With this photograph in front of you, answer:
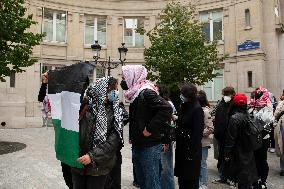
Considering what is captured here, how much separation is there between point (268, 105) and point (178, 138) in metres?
2.96

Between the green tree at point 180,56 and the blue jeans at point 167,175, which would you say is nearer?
the blue jeans at point 167,175

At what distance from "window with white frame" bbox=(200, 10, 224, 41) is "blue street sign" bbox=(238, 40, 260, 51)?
159 cm

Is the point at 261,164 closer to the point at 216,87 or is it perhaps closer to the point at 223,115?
the point at 223,115

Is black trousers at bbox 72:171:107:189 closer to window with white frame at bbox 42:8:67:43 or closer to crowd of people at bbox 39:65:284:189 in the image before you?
crowd of people at bbox 39:65:284:189

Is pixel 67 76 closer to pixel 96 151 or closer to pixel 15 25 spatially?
pixel 96 151

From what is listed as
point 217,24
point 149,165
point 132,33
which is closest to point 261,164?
point 149,165

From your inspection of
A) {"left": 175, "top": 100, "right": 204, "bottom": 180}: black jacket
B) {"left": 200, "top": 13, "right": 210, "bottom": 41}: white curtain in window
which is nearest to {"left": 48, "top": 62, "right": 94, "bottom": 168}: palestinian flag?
{"left": 175, "top": 100, "right": 204, "bottom": 180}: black jacket

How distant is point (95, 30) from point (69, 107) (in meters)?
20.5

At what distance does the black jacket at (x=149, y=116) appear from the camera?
4418 mm

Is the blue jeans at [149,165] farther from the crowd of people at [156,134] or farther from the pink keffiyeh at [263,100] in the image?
the pink keffiyeh at [263,100]

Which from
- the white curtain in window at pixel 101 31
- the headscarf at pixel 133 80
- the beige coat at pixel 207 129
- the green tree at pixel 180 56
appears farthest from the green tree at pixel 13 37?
the white curtain in window at pixel 101 31

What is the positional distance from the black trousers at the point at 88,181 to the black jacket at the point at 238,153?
9.03 ft

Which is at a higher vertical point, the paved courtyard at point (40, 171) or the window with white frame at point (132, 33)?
the window with white frame at point (132, 33)

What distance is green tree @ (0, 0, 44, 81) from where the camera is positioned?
1050cm
